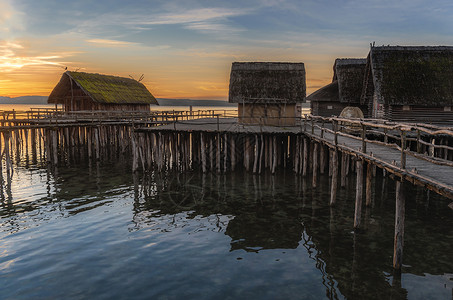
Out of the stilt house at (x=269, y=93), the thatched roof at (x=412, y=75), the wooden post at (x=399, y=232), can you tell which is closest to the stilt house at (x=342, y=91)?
the thatched roof at (x=412, y=75)

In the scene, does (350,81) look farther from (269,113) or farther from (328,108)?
(269,113)

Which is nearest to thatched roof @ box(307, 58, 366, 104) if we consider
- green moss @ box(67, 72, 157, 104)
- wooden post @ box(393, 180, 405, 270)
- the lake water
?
the lake water

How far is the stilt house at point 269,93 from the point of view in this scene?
2478 cm

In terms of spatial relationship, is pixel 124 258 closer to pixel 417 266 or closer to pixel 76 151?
pixel 417 266

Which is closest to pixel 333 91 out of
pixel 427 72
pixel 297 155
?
pixel 427 72

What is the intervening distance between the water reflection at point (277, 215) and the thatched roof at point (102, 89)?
1355 cm

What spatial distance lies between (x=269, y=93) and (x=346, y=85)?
789 cm

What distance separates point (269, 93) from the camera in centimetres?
2484

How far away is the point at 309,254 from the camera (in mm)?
9945

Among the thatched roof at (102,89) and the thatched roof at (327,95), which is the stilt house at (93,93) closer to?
the thatched roof at (102,89)

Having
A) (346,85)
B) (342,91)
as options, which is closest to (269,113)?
(342,91)

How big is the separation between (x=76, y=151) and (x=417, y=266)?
27.2 metres

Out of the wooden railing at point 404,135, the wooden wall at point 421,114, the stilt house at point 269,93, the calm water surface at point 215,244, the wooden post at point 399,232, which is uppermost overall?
the stilt house at point 269,93

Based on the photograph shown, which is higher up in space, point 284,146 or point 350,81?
point 350,81
